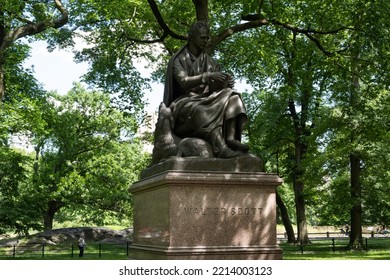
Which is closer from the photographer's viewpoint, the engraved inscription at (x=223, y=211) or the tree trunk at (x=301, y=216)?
the engraved inscription at (x=223, y=211)

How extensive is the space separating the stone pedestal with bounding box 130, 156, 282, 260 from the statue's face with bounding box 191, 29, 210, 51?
2616 mm

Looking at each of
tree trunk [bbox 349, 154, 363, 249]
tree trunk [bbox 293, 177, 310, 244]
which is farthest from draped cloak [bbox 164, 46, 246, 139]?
tree trunk [bbox 293, 177, 310, 244]

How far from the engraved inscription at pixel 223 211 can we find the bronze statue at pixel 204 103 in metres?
0.88

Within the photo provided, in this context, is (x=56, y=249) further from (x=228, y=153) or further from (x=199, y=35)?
(x=228, y=153)

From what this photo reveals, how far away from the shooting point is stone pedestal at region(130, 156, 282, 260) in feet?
24.7

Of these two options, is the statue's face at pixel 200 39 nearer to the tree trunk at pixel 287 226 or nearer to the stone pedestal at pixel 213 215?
the stone pedestal at pixel 213 215

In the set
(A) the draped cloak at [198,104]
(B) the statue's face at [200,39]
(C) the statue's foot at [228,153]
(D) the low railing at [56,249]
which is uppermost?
(B) the statue's face at [200,39]

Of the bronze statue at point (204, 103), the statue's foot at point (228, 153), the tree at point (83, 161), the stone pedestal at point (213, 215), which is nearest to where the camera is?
the stone pedestal at point (213, 215)

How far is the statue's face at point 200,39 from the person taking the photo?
9.52m

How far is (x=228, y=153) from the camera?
822 centimetres

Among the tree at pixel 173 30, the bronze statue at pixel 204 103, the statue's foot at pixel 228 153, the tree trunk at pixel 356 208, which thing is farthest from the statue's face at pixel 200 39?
the tree trunk at pixel 356 208

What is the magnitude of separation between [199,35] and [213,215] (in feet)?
11.6

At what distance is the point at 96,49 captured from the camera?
25.4 meters

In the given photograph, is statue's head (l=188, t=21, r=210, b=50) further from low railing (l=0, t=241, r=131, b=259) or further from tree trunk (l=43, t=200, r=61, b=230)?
tree trunk (l=43, t=200, r=61, b=230)
